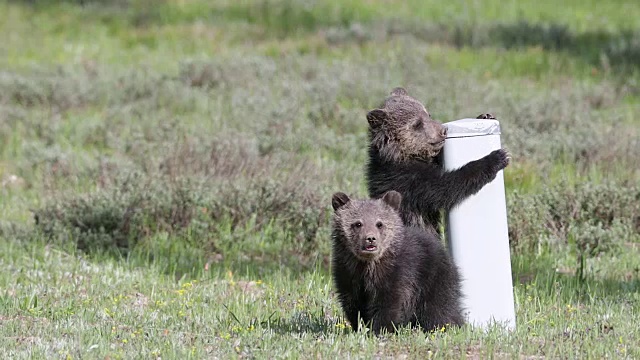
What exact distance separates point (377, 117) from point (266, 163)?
15.8 feet

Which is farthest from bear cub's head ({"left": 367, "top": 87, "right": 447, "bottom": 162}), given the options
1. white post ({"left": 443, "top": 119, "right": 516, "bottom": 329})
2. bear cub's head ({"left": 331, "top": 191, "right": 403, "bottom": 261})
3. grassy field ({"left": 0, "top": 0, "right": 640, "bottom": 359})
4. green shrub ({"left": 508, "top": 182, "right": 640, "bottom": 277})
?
green shrub ({"left": 508, "top": 182, "right": 640, "bottom": 277})

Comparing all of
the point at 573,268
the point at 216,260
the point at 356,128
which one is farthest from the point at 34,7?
the point at 573,268

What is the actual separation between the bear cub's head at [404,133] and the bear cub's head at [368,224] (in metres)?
0.66

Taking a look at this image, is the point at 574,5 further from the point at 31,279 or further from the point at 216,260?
the point at 31,279

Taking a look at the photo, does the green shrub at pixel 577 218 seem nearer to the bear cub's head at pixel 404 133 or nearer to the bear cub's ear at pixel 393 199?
the bear cub's head at pixel 404 133

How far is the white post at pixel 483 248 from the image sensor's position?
22.2ft

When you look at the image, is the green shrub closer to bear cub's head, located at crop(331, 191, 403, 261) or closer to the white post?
the white post

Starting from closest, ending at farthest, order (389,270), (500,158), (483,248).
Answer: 1. (389,270)
2. (500,158)
3. (483,248)

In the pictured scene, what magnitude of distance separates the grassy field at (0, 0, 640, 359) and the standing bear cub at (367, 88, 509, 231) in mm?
921

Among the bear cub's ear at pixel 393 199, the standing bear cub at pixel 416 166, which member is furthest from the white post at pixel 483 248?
the bear cub's ear at pixel 393 199

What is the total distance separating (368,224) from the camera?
6.36 metres

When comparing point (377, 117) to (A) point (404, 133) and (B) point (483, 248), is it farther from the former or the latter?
(B) point (483, 248)

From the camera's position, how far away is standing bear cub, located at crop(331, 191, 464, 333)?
6320 mm

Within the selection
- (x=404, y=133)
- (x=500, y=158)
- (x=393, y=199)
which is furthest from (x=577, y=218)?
(x=393, y=199)
